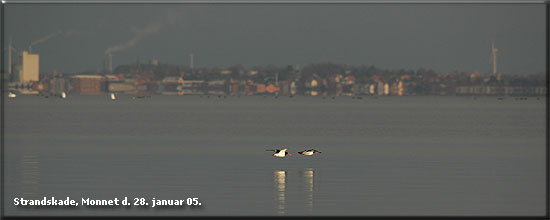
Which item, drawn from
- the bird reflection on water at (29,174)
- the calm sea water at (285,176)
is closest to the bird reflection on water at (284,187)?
the calm sea water at (285,176)

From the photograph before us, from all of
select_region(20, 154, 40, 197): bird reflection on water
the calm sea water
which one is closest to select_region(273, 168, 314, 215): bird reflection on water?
the calm sea water

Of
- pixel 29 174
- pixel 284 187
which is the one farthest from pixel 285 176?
pixel 29 174

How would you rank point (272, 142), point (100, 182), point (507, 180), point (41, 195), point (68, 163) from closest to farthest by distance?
1. point (41, 195)
2. point (100, 182)
3. point (507, 180)
4. point (68, 163)
5. point (272, 142)

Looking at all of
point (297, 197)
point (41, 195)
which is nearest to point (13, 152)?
point (41, 195)

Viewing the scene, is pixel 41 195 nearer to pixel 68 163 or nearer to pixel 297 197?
pixel 297 197

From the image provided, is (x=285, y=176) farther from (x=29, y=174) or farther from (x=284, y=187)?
(x=29, y=174)

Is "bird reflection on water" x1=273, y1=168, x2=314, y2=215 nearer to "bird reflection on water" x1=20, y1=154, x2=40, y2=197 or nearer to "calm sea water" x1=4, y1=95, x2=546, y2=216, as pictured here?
"calm sea water" x1=4, y1=95, x2=546, y2=216

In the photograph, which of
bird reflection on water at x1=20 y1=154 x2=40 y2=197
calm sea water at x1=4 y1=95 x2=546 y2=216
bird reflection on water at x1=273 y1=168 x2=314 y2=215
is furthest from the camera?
bird reflection on water at x1=20 y1=154 x2=40 y2=197

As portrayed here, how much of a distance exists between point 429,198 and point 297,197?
358cm

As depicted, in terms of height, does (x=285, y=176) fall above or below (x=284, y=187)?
above

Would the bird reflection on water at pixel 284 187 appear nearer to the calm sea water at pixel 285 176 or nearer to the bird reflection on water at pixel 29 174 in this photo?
the calm sea water at pixel 285 176

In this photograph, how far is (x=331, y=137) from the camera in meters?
56.2

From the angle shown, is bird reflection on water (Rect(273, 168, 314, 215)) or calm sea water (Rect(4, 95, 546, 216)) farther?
calm sea water (Rect(4, 95, 546, 216))

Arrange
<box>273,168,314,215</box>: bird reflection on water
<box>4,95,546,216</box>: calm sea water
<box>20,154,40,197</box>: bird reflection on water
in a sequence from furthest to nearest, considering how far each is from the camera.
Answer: <box>20,154,40,197</box>: bird reflection on water → <box>4,95,546,216</box>: calm sea water → <box>273,168,314,215</box>: bird reflection on water
